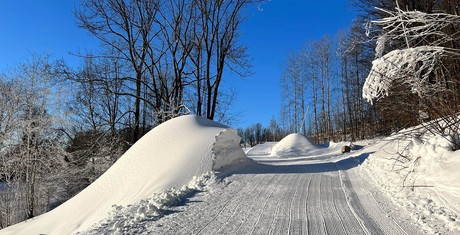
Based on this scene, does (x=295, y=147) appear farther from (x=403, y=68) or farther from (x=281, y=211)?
(x=281, y=211)

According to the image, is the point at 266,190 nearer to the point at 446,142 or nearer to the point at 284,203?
the point at 284,203

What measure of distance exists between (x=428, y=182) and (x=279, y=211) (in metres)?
2.26

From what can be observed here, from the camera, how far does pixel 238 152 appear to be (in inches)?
303

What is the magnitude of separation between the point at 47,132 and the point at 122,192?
12.1 metres

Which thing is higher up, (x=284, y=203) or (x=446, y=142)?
(x=446, y=142)

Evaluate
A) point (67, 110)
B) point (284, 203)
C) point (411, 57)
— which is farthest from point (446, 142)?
point (67, 110)

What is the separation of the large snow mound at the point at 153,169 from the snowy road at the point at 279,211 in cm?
87

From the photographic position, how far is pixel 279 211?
4281 millimetres

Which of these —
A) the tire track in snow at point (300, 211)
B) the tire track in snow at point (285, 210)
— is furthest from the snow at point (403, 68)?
the tire track in snow at point (285, 210)

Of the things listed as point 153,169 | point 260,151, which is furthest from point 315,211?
point 260,151

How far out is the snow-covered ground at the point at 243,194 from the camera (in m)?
3.77

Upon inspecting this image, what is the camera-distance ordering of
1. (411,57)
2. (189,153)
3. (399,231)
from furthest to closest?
1. (189,153)
2. (411,57)
3. (399,231)

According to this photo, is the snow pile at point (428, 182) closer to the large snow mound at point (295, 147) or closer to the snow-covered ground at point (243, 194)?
the snow-covered ground at point (243, 194)

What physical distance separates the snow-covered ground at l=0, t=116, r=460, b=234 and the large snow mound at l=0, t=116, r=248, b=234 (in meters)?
0.03
